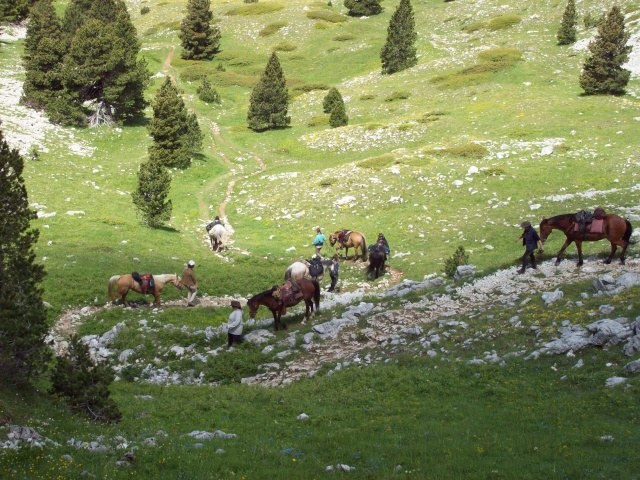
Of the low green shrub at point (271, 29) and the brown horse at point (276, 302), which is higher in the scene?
the low green shrub at point (271, 29)

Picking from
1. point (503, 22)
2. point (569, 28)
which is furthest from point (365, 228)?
point (503, 22)

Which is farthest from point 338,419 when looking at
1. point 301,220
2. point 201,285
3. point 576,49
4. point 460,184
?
point 576,49

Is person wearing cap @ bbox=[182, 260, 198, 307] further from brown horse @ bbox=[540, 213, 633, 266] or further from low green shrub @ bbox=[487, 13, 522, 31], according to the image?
low green shrub @ bbox=[487, 13, 522, 31]

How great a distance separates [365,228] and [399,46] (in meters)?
49.0

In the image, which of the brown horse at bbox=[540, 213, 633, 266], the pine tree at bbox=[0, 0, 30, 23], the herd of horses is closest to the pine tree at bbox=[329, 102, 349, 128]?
the herd of horses

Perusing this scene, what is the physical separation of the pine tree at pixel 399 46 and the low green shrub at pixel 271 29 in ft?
106

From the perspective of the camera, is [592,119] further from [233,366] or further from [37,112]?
[37,112]

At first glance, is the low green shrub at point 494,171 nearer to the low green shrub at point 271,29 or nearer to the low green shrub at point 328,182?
the low green shrub at point 328,182

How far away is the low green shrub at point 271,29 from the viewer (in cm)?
10431

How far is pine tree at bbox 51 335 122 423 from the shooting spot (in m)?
12.7

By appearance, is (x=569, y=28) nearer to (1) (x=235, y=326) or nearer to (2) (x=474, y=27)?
(2) (x=474, y=27)

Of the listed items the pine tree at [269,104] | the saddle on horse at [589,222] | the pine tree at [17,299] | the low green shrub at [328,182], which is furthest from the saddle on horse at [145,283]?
the pine tree at [269,104]

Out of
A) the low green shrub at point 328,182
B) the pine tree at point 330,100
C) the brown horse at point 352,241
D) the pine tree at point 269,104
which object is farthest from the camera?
the pine tree at point 330,100

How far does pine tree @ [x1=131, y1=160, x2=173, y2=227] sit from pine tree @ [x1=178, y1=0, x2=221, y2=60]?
63.6 metres
